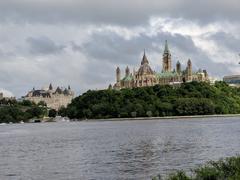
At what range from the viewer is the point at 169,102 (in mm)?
195125

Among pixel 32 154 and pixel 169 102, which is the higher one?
pixel 169 102

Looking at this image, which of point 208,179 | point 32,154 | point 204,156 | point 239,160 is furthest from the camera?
point 32,154

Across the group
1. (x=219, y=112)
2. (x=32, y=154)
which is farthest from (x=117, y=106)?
(x=32, y=154)

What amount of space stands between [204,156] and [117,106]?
150m

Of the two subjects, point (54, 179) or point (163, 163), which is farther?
point (163, 163)

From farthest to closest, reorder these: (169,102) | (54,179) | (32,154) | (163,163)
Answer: (169,102) → (32,154) → (163,163) → (54,179)

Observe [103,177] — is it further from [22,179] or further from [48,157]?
[48,157]

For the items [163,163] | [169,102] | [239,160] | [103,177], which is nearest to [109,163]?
[163,163]

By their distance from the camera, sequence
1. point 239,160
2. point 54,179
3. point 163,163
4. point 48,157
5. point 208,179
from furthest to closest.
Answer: point 48,157 → point 163,163 → point 54,179 → point 239,160 → point 208,179

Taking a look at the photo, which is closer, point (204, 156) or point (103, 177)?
point (103, 177)

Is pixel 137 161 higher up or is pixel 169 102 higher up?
pixel 169 102

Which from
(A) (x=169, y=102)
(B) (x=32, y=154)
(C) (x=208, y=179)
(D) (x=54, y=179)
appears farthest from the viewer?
(A) (x=169, y=102)

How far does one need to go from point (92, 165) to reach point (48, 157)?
972cm

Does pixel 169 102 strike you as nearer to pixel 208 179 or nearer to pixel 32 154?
pixel 32 154
